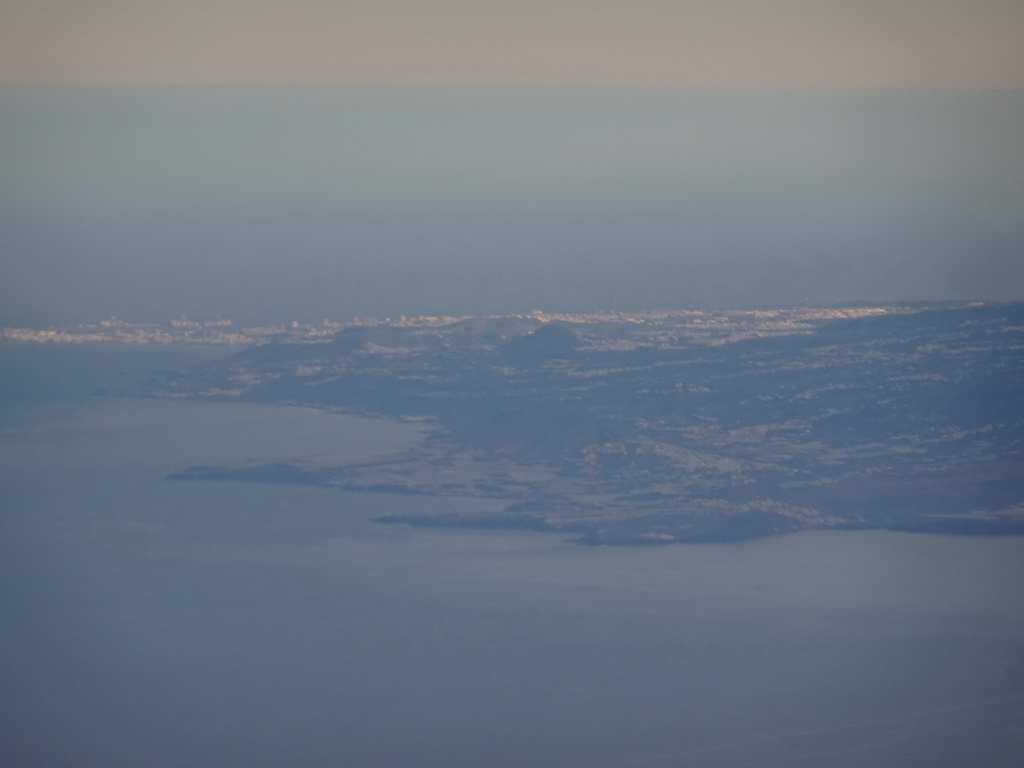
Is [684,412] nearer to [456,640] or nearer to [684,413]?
[684,413]

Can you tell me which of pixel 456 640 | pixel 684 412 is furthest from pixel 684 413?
pixel 456 640

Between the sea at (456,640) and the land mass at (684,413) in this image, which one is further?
the land mass at (684,413)

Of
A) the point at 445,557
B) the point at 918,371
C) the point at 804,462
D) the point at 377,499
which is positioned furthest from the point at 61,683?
the point at 918,371

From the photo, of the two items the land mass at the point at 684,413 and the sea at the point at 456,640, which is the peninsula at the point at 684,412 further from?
the sea at the point at 456,640

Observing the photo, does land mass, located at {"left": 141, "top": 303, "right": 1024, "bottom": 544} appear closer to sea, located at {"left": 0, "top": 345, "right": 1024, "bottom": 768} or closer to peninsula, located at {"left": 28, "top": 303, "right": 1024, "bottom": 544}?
peninsula, located at {"left": 28, "top": 303, "right": 1024, "bottom": 544}

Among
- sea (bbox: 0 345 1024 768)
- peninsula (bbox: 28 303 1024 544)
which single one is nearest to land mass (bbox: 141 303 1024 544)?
peninsula (bbox: 28 303 1024 544)

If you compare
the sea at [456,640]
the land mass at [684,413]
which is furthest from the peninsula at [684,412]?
the sea at [456,640]
